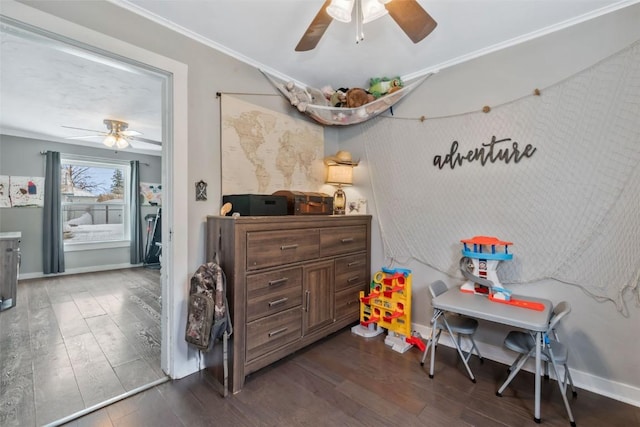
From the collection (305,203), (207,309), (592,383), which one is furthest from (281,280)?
(592,383)

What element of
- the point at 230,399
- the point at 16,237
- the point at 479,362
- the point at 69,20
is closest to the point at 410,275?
the point at 479,362

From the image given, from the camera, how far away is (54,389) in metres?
→ 1.81

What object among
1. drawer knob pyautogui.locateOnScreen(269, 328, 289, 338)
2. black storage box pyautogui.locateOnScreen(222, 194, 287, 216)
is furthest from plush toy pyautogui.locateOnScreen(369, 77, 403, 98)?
drawer knob pyautogui.locateOnScreen(269, 328, 289, 338)

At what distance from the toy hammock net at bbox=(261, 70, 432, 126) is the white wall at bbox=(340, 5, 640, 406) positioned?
22cm

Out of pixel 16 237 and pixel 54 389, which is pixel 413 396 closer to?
pixel 54 389

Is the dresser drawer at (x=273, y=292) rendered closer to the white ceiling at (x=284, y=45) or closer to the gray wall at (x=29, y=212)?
the white ceiling at (x=284, y=45)

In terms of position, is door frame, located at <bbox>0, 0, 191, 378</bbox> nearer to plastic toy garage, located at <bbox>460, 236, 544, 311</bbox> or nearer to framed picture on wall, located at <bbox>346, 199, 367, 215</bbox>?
framed picture on wall, located at <bbox>346, 199, 367, 215</bbox>

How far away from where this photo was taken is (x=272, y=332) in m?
2.02

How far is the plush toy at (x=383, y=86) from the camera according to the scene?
2629 mm

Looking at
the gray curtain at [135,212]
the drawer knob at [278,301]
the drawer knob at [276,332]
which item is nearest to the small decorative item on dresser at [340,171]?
A: the drawer knob at [278,301]

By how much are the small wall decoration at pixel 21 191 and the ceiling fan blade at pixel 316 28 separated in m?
5.53

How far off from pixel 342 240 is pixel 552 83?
1.99 metres

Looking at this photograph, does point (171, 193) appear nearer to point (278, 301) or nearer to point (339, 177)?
point (278, 301)

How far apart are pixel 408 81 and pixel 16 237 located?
4750 mm
